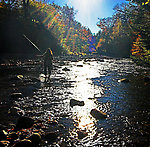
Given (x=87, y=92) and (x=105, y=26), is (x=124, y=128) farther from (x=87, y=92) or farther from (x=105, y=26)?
(x=105, y=26)

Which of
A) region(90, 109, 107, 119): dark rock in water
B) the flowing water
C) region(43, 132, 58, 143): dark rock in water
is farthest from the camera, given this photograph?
region(90, 109, 107, 119): dark rock in water

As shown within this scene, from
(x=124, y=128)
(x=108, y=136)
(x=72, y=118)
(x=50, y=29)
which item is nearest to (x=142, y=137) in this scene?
(x=124, y=128)

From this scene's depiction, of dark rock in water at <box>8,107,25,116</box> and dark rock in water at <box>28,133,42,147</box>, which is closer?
dark rock in water at <box>28,133,42,147</box>

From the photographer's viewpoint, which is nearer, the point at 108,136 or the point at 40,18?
the point at 108,136

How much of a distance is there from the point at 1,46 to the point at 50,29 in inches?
804

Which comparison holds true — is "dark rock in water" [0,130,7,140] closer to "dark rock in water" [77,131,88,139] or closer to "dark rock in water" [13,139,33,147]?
"dark rock in water" [13,139,33,147]

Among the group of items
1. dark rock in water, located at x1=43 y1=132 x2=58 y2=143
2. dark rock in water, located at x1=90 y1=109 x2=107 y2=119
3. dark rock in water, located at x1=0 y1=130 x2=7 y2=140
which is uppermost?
dark rock in water, located at x1=90 y1=109 x2=107 y2=119

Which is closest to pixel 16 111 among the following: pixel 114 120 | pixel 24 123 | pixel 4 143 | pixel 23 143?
pixel 24 123

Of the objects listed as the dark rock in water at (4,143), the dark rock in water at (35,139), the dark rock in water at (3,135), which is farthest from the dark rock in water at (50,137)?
the dark rock in water at (3,135)

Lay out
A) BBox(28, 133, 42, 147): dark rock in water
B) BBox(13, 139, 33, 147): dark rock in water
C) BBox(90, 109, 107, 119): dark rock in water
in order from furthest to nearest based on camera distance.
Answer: BBox(90, 109, 107, 119): dark rock in water < BBox(28, 133, 42, 147): dark rock in water < BBox(13, 139, 33, 147): dark rock in water

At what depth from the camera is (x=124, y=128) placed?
4621mm

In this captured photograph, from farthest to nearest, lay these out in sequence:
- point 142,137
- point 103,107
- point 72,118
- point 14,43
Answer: point 14,43, point 103,107, point 72,118, point 142,137

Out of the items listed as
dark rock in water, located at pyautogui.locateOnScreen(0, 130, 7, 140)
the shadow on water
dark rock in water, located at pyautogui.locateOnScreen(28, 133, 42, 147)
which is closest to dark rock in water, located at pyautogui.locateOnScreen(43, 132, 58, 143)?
dark rock in water, located at pyautogui.locateOnScreen(28, 133, 42, 147)

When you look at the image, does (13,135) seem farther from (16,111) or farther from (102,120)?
(102,120)
